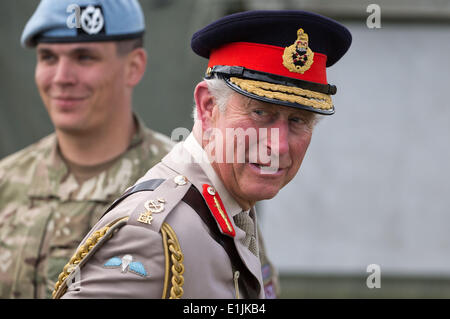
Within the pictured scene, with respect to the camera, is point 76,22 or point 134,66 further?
point 134,66

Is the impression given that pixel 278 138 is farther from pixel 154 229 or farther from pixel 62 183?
pixel 62 183

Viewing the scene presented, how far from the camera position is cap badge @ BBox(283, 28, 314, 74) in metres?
2.30

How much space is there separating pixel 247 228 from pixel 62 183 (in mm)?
1797

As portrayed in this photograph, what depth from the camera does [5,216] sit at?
3910 millimetres

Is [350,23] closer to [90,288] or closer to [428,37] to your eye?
[428,37]

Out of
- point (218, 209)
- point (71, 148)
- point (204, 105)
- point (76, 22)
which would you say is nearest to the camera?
point (218, 209)

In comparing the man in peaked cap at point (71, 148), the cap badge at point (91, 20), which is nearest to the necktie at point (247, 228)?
the man in peaked cap at point (71, 148)

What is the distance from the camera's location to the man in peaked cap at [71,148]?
3766 millimetres

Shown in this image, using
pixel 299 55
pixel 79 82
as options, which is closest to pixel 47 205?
pixel 79 82

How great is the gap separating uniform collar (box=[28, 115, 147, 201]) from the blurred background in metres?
3.73

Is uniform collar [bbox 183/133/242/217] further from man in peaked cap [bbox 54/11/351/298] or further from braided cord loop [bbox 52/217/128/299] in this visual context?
braided cord loop [bbox 52/217/128/299]

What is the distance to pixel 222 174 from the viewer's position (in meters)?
2.34

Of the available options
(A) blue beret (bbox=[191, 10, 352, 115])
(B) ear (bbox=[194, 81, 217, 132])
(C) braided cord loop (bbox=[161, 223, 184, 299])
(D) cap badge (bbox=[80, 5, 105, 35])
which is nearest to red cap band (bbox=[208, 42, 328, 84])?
(A) blue beret (bbox=[191, 10, 352, 115])

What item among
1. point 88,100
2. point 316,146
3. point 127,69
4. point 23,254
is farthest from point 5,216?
point 316,146
